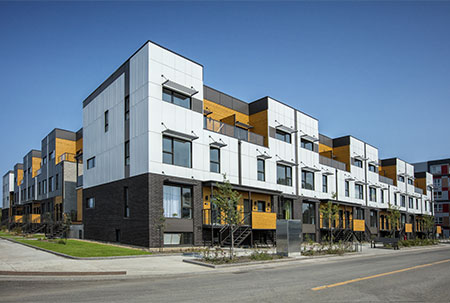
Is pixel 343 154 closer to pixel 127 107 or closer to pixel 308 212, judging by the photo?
pixel 308 212

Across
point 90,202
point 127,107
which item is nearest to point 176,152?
point 127,107

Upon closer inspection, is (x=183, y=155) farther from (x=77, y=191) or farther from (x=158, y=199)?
(x=77, y=191)

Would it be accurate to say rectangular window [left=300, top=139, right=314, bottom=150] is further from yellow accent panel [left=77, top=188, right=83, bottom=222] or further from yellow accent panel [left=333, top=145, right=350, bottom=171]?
yellow accent panel [left=77, top=188, right=83, bottom=222]

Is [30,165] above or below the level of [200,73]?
below

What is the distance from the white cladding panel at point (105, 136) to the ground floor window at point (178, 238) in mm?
5644

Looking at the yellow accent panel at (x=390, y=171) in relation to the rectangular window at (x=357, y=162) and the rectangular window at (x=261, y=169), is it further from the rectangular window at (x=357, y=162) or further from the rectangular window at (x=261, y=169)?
the rectangular window at (x=261, y=169)

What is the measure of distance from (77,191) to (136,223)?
1686cm

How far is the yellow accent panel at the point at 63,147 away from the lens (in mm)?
43416

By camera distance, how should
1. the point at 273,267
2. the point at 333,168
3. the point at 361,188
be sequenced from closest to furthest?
1. the point at 273,267
2. the point at 333,168
3. the point at 361,188

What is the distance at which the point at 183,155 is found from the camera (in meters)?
25.4

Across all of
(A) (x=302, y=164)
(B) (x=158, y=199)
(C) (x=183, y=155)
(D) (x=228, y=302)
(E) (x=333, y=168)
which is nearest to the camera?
(D) (x=228, y=302)

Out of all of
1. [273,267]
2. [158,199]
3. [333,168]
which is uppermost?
[333,168]

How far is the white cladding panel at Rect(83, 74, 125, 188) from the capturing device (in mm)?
27031

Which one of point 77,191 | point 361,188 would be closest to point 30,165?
point 77,191
